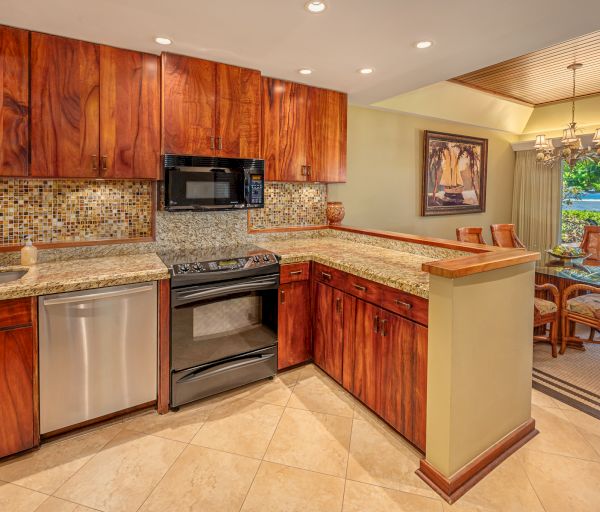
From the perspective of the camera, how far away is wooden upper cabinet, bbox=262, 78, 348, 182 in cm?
321

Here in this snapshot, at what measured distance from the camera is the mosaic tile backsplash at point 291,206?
3568 millimetres

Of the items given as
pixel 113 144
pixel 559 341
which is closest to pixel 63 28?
pixel 113 144

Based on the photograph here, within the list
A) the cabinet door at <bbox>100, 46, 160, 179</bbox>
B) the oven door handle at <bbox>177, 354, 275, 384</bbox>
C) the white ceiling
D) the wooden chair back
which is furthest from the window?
the cabinet door at <bbox>100, 46, 160, 179</bbox>

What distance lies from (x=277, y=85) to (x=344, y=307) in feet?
6.48

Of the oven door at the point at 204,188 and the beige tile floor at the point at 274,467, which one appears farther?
the oven door at the point at 204,188

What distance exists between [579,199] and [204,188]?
6.10 m

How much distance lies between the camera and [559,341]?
3.57 meters

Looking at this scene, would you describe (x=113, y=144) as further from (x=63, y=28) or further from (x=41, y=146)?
(x=63, y=28)

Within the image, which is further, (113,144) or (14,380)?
(113,144)

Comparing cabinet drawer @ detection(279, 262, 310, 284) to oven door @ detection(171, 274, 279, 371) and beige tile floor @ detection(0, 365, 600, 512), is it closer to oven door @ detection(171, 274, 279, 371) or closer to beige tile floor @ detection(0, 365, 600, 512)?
oven door @ detection(171, 274, 279, 371)

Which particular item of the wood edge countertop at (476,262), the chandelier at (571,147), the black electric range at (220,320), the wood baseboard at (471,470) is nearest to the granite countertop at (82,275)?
the black electric range at (220,320)

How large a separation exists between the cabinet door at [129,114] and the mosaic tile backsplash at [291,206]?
3.63 feet

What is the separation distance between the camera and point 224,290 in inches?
99.1

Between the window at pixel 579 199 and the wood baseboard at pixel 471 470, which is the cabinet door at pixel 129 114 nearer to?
the wood baseboard at pixel 471 470
